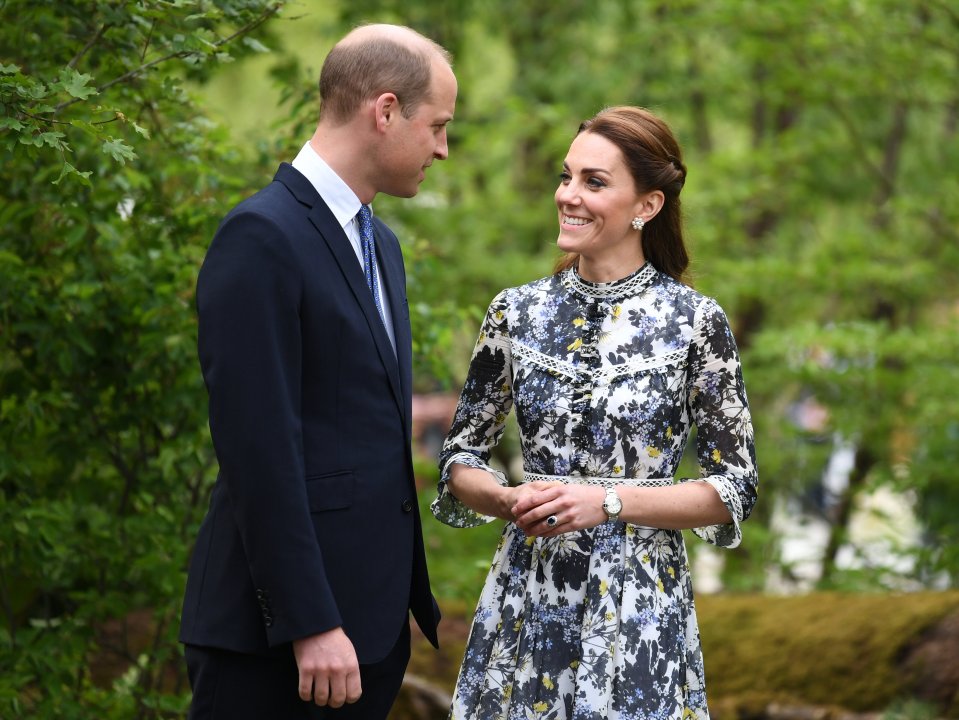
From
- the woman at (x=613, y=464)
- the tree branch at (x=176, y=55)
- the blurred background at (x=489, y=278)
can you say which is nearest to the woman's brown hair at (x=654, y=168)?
the woman at (x=613, y=464)

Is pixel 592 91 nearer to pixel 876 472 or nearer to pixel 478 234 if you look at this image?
pixel 478 234

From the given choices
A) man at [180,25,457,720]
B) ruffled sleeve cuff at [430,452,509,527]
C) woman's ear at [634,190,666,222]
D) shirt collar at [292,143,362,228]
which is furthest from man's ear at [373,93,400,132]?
ruffled sleeve cuff at [430,452,509,527]

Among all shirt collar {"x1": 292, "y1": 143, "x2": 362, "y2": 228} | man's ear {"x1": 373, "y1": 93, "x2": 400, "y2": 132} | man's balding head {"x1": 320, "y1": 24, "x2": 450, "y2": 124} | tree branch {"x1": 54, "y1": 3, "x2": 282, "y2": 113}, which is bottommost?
shirt collar {"x1": 292, "y1": 143, "x2": 362, "y2": 228}

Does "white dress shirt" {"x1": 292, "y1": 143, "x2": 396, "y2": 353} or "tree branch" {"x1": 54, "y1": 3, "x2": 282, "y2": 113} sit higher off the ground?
"tree branch" {"x1": 54, "y1": 3, "x2": 282, "y2": 113}

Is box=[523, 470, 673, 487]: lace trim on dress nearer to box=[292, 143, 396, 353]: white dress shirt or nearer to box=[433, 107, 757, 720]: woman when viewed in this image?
box=[433, 107, 757, 720]: woman

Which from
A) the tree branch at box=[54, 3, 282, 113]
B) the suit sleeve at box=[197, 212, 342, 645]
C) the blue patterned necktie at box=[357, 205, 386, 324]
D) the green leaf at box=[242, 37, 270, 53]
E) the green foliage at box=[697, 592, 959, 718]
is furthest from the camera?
the green foliage at box=[697, 592, 959, 718]

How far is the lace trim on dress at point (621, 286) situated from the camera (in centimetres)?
288

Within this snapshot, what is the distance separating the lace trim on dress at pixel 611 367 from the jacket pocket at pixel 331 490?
0.62 m

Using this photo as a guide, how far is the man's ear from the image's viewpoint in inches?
99.5

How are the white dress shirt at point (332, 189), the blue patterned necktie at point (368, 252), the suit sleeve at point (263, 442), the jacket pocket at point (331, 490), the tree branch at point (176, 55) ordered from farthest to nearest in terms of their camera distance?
the tree branch at point (176, 55), the blue patterned necktie at point (368, 252), the white dress shirt at point (332, 189), the jacket pocket at point (331, 490), the suit sleeve at point (263, 442)

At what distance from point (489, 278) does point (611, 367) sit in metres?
5.20

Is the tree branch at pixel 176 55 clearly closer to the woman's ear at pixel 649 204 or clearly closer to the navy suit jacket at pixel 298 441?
the navy suit jacket at pixel 298 441

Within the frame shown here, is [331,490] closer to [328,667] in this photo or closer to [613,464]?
[328,667]

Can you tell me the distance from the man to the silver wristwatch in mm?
447
